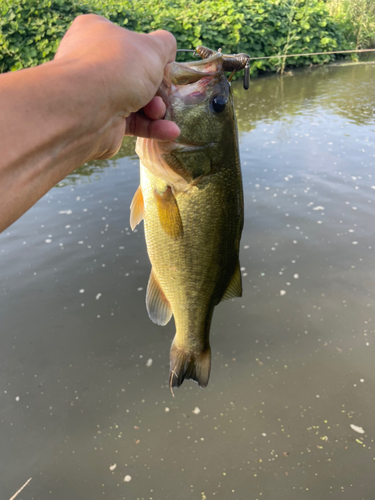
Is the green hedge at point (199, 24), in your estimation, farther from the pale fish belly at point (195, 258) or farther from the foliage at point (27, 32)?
the pale fish belly at point (195, 258)

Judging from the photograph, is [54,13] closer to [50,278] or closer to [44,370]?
[50,278]

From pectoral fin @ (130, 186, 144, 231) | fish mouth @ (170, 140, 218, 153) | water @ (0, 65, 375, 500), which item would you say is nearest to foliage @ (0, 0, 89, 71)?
water @ (0, 65, 375, 500)

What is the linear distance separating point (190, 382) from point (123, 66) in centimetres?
244

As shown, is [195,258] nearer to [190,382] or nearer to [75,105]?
[75,105]

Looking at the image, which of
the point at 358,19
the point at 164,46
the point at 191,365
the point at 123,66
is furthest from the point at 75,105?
the point at 358,19

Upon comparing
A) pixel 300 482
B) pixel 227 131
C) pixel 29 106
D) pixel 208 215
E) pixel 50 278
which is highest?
pixel 29 106

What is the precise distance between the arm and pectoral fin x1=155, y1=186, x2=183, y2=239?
31 cm

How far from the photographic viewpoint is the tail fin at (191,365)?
74.8 inches

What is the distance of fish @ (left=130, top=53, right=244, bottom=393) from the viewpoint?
1.36 m

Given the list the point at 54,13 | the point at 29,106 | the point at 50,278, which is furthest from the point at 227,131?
the point at 54,13

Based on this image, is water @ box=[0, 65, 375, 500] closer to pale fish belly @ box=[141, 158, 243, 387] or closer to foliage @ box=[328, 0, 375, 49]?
pale fish belly @ box=[141, 158, 243, 387]

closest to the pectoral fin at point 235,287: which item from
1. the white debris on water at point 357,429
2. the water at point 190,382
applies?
the water at point 190,382

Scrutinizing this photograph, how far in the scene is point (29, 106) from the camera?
778 mm

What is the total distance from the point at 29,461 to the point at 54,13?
1159cm
